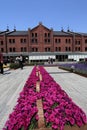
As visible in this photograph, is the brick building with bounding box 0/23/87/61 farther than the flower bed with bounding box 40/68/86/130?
Yes

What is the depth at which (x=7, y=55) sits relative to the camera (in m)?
87.2

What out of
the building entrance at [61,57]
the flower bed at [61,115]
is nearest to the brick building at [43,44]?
the building entrance at [61,57]

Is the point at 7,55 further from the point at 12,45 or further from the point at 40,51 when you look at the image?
the point at 40,51

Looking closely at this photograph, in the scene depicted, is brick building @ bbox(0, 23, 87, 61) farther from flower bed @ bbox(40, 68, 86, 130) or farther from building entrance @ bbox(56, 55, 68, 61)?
flower bed @ bbox(40, 68, 86, 130)

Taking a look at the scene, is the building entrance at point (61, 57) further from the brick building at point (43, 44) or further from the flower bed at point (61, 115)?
the flower bed at point (61, 115)

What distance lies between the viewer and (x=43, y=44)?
91.8 m

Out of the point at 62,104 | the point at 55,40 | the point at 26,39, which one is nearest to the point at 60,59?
the point at 55,40

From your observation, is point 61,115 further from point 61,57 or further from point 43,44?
point 61,57

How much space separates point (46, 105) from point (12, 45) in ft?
282

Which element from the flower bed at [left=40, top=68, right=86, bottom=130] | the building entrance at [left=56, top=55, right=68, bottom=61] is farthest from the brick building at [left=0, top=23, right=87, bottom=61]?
the flower bed at [left=40, top=68, right=86, bottom=130]

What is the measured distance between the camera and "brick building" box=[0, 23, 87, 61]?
89188 millimetres

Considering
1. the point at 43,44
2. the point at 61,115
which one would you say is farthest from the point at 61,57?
the point at 61,115

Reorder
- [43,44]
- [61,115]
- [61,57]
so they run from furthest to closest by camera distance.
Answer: [61,57]
[43,44]
[61,115]

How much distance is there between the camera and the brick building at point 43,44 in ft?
293
